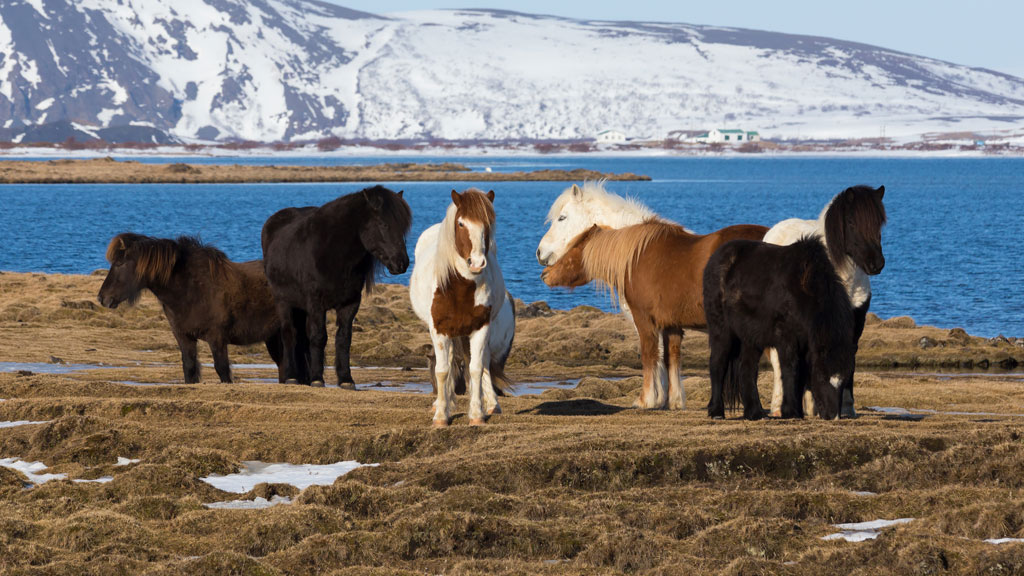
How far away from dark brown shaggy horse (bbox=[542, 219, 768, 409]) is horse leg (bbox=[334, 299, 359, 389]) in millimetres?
3102

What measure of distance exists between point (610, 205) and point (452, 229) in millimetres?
3987

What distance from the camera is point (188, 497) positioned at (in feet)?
30.0

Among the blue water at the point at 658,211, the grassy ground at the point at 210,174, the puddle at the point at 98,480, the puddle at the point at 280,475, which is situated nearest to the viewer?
the puddle at the point at 98,480

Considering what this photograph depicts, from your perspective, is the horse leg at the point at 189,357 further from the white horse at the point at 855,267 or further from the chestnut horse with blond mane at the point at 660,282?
the white horse at the point at 855,267

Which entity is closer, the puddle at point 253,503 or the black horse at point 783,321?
the puddle at point 253,503

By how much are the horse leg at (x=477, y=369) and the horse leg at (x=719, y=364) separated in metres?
2.11

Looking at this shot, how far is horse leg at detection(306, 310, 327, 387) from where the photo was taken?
15.3 m

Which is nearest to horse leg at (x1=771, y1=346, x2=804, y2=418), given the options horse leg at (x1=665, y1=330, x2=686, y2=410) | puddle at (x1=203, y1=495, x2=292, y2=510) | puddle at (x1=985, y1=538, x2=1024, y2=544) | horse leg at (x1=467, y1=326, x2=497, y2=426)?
horse leg at (x1=665, y1=330, x2=686, y2=410)

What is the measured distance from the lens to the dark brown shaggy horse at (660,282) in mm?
13266

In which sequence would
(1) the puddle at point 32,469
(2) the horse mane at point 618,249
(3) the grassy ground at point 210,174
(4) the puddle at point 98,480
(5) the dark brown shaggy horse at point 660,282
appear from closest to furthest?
(4) the puddle at point 98,480, (1) the puddle at point 32,469, (5) the dark brown shaggy horse at point 660,282, (2) the horse mane at point 618,249, (3) the grassy ground at point 210,174

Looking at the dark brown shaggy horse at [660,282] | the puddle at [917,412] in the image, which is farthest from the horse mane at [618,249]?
the puddle at [917,412]

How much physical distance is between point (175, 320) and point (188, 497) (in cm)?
718

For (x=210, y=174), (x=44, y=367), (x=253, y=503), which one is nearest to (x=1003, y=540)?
(x=253, y=503)

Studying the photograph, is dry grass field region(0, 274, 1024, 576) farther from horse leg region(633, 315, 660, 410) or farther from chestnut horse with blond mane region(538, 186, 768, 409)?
chestnut horse with blond mane region(538, 186, 768, 409)
